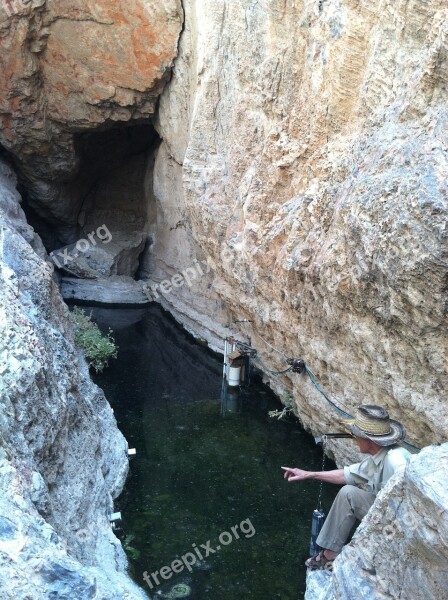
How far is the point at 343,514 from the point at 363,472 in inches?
14.5

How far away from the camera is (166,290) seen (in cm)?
1323

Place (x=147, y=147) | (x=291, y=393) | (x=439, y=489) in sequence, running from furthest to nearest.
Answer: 1. (x=147, y=147)
2. (x=291, y=393)
3. (x=439, y=489)

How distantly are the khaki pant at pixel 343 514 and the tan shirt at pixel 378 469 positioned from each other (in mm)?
64

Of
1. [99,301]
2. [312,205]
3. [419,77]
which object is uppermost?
[419,77]

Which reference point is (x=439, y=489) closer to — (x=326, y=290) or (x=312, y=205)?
(x=326, y=290)

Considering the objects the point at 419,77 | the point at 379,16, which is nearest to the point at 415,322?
the point at 419,77

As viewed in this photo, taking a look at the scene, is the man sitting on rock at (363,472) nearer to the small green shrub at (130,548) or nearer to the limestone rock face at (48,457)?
the limestone rock face at (48,457)

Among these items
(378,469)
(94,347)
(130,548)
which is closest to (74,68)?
(94,347)

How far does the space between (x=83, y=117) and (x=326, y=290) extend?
7541 mm

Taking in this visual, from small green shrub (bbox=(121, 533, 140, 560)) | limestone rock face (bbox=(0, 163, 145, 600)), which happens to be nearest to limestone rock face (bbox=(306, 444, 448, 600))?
limestone rock face (bbox=(0, 163, 145, 600))

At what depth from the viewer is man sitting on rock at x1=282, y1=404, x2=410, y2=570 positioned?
4.07m

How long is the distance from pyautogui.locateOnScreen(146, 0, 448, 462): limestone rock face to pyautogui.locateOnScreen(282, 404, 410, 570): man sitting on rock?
1.13 metres

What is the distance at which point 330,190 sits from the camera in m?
6.39

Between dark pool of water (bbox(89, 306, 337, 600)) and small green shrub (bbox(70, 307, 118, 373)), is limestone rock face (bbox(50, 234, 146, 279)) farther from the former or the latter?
dark pool of water (bbox(89, 306, 337, 600))
